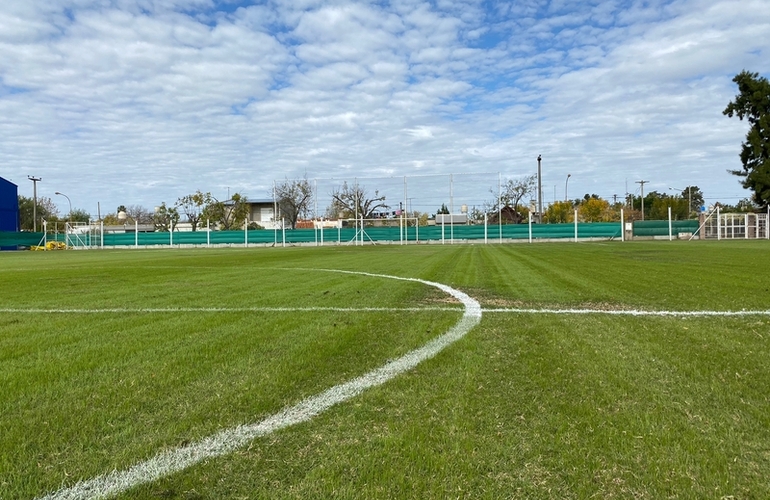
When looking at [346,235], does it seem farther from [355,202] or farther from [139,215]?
[139,215]

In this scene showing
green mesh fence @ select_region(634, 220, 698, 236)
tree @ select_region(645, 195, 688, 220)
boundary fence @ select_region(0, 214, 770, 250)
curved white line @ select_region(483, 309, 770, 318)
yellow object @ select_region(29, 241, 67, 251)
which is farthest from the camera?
tree @ select_region(645, 195, 688, 220)

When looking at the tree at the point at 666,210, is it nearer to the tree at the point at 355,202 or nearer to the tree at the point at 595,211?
the tree at the point at 595,211

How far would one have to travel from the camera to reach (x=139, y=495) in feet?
6.73

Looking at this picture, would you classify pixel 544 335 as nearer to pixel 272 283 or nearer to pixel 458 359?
pixel 458 359

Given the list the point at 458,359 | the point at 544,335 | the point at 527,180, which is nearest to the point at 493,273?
the point at 544,335

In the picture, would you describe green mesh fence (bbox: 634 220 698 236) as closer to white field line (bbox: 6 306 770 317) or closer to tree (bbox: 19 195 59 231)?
white field line (bbox: 6 306 770 317)

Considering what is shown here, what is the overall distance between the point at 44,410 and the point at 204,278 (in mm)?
8704

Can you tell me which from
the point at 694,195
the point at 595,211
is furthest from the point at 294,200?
the point at 694,195

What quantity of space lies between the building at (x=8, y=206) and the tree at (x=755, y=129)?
7712 centimetres

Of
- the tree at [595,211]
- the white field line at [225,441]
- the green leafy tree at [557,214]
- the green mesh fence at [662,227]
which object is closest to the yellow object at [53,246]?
the green leafy tree at [557,214]

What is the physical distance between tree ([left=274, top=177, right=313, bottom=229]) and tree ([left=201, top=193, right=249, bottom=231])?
1613cm

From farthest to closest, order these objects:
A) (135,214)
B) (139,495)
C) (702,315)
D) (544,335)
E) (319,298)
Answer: (135,214) < (319,298) < (702,315) < (544,335) < (139,495)

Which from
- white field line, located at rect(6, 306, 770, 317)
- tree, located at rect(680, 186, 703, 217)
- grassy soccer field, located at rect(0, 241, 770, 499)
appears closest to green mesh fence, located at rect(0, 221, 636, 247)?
white field line, located at rect(6, 306, 770, 317)

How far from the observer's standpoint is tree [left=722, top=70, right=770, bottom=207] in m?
45.0
